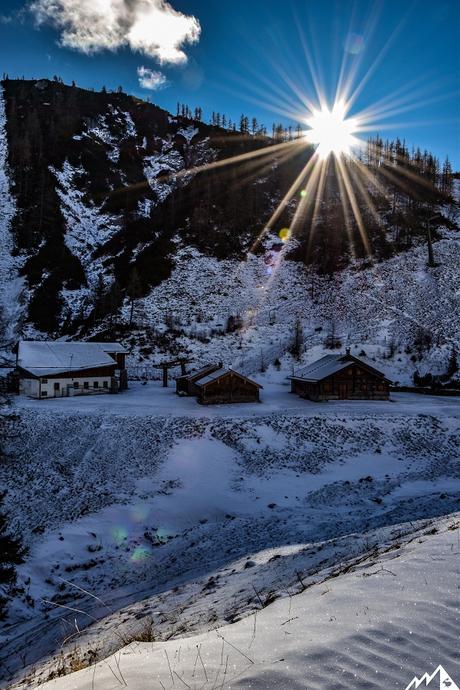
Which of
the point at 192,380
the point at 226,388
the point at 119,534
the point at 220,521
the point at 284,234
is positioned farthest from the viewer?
the point at 284,234

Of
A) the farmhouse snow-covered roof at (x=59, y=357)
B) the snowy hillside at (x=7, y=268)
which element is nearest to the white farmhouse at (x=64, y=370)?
the farmhouse snow-covered roof at (x=59, y=357)

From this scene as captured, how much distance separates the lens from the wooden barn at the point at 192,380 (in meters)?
42.8

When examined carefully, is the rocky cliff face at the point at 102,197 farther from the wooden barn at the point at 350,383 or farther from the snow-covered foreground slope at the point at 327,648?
the snow-covered foreground slope at the point at 327,648

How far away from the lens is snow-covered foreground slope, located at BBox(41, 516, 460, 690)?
345cm

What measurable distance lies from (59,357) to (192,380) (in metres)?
14.4

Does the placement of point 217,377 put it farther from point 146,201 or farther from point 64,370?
point 146,201

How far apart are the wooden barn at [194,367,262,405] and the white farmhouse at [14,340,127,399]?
11.9 meters

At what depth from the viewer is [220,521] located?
784 inches

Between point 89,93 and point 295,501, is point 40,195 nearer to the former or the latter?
point 89,93

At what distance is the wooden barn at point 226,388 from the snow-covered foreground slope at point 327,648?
32.6 meters

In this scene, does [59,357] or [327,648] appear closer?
[327,648]

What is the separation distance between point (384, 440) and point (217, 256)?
61.4 metres

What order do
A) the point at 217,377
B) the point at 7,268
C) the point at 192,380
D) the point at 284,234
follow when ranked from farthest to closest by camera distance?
the point at 284,234
the point at 7,268
the point at 192,380
the point at 217,377

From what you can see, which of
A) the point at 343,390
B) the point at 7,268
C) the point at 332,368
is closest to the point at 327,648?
the point at 332,368
